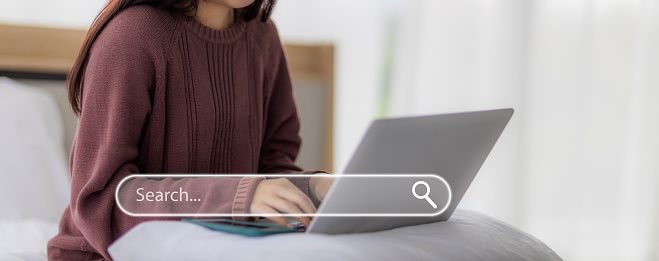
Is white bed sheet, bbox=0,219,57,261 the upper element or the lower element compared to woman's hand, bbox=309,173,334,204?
lower

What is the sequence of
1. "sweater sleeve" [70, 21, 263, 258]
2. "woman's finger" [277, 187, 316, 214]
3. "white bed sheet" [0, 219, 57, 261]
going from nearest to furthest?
"woman's finger" [277, 187, 316, 214], "sweater sleeve" [70, 21, 263, 258], "white bed sheet" [0, 219, 57, 261]

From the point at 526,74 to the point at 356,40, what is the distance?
0.62 metres

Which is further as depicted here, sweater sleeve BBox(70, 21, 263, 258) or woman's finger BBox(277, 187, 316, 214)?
sweater sleeve BBox(70, 21, 263, 258)

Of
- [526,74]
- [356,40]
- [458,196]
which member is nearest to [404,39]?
[356,40]

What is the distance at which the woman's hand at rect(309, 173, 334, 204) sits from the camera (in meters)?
0.84

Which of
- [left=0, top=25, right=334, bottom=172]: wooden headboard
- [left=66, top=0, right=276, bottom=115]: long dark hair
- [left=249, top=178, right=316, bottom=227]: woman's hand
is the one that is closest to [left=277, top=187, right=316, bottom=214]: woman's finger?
[left=249, top=178, right=316, bottom=227]: woman's hand

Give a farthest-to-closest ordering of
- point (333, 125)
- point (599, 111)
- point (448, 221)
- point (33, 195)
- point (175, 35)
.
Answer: point (599, 111), point (333, 125), point (33, 195), point (175, 35), point (448, 221)

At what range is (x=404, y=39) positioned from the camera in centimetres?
237

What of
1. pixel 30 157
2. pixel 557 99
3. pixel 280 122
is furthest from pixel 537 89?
pixel 30 157

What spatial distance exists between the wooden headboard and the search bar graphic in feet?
3.51

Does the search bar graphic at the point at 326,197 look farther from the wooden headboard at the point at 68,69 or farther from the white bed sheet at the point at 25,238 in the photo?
the wooden headboard at the point at 68,69

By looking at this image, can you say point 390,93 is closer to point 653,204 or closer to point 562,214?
point 562,214

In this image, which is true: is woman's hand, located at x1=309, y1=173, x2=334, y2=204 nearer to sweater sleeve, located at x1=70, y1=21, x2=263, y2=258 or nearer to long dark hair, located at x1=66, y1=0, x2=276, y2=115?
sweater sleeve, located at x1=70, y1=21, x2=263, y2=258

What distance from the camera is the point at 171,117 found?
0.97 meters
